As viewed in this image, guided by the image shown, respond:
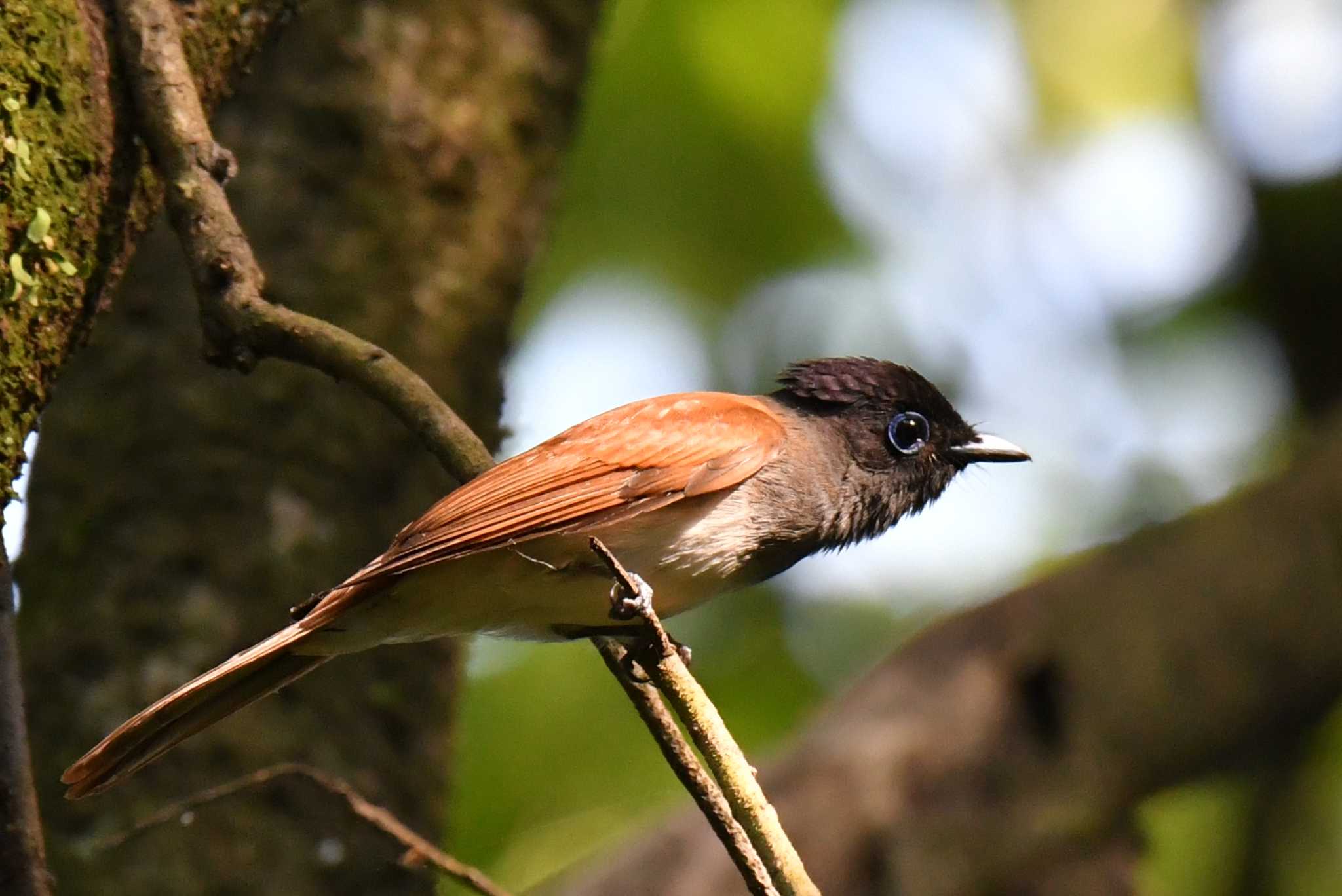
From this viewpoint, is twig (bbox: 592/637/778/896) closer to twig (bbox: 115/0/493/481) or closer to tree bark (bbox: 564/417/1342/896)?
twig (bbox: 115/0/493/481)

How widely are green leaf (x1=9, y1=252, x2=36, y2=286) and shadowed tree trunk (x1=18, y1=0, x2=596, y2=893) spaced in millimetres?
2193

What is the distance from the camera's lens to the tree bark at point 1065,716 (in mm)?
5336

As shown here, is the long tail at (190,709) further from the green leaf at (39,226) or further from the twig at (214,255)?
the green leaf at (39,226)

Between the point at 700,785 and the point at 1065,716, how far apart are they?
3.34 m

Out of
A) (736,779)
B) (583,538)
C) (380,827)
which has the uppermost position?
(583,538)

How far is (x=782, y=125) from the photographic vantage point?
7949 mm

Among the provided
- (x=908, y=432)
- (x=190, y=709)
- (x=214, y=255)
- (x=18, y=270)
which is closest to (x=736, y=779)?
(x=190, y=709)

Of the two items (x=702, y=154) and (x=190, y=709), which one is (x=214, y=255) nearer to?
(x=190, y=709)

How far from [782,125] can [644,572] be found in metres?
5.13

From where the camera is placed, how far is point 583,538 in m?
3.24

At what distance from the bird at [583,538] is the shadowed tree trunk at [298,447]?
1.16 meters

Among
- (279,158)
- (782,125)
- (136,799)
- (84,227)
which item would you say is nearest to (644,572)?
(84,227)

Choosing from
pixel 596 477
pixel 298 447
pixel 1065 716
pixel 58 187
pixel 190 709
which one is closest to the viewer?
pixel 58 187

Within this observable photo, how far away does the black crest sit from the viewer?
401cm
